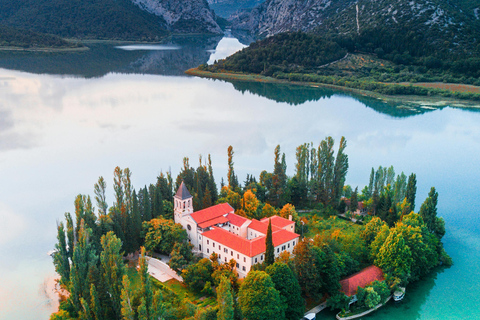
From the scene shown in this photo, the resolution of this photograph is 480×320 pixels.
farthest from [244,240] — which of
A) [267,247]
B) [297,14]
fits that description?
[297,14]

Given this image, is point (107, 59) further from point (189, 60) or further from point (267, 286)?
point (267, 286)

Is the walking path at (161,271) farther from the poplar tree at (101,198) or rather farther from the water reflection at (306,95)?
the water reflection at (306,95)

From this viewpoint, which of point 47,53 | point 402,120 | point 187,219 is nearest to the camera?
point 187,219

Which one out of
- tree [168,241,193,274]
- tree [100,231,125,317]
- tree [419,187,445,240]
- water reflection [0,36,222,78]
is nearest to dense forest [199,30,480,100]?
water reflection [0,36,222,78]

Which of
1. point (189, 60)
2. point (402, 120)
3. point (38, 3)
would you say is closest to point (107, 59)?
point (189, 60)

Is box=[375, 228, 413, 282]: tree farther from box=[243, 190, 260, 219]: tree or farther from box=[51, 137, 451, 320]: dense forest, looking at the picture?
box=[243, 190, 260, 219]: tree

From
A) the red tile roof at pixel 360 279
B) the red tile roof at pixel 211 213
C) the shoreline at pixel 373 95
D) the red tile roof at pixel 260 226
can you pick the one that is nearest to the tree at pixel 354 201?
the red tile roof at pixel 360 279
